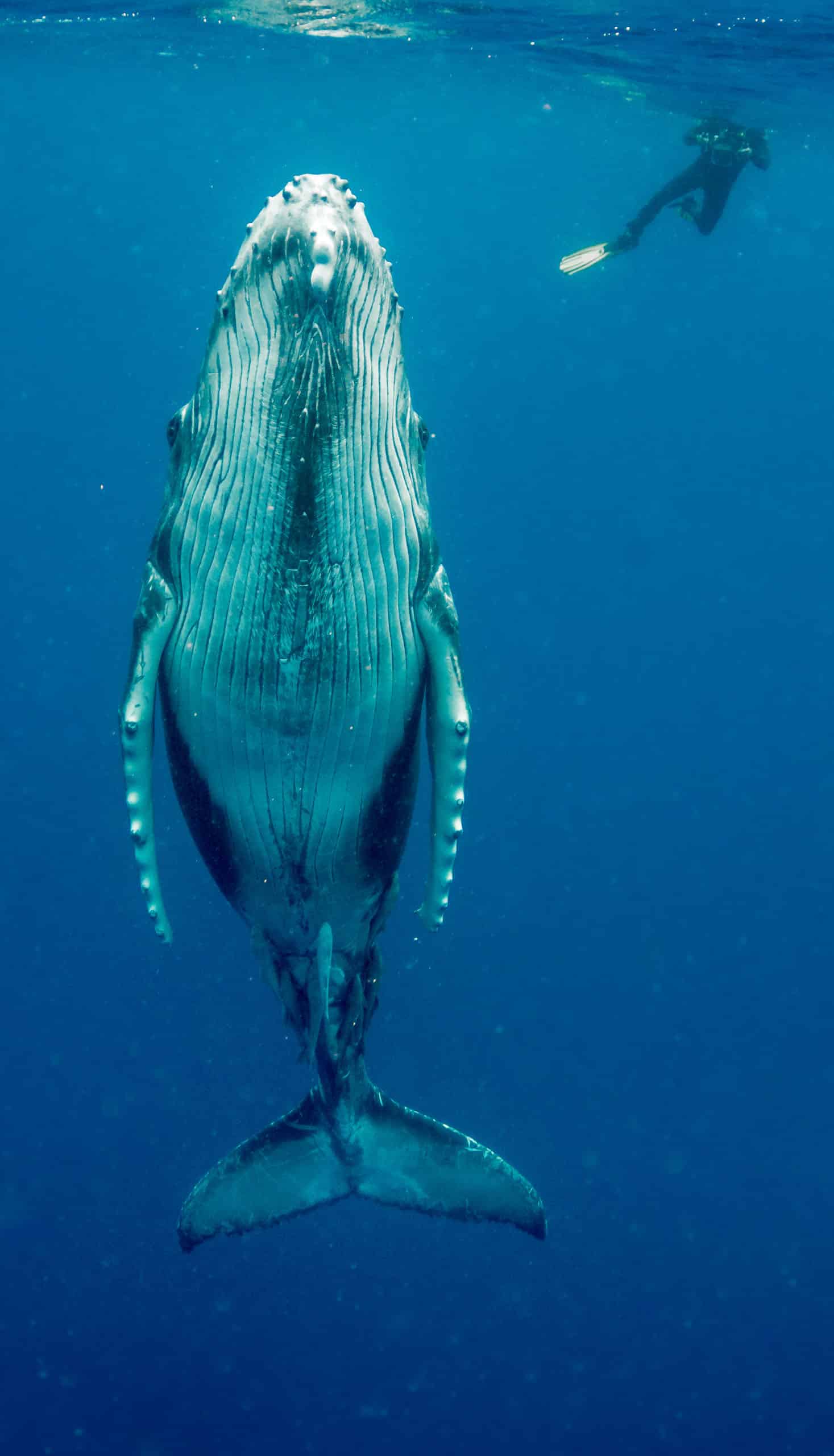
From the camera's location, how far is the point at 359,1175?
9344 mm

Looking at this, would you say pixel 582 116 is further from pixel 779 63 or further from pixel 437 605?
pixel 437 605

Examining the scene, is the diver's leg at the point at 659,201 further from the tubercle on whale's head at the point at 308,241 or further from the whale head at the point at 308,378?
the tubercle on whale's head at the point at 308,241

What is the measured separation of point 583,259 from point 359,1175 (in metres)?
19.2

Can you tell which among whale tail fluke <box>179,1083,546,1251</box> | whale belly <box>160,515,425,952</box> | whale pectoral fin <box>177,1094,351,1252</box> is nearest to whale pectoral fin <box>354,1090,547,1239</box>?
whale tail fluke <box>179,1083,546,1251</box>

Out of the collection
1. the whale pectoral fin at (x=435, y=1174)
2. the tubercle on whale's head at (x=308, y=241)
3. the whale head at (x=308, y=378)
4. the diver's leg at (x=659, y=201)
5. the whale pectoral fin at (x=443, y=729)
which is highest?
the diver's leg at (x=659, y=201)

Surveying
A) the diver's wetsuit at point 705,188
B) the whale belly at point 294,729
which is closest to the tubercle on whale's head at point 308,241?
the whale belly at point 294,729

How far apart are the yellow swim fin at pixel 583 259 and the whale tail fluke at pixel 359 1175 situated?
17.6 m

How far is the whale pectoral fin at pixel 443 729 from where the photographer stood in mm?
6918

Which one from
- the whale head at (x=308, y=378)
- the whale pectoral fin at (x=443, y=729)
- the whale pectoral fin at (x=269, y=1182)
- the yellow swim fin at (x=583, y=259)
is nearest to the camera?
the whale head at (x=308, y=378)

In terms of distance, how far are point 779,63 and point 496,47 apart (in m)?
7.47

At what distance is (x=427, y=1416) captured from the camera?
61.7 feet

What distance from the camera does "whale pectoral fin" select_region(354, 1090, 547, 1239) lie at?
891cm

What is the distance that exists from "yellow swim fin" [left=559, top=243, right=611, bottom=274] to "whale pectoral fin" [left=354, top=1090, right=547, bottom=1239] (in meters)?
17.5

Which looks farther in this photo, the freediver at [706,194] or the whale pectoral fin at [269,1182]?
the freediver at [706,194]
